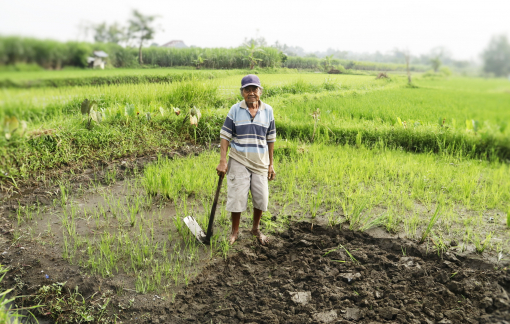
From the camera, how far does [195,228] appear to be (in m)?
2.92

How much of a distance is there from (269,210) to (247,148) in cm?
101

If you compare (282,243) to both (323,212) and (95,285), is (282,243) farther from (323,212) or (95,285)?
(95,285)

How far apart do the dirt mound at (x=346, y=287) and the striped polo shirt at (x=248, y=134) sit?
746 mm

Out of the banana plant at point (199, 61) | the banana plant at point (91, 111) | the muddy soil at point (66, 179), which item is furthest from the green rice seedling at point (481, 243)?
the banana plant at point (199, 61)

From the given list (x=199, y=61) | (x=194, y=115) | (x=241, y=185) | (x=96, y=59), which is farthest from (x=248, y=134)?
(x=199, y=61)

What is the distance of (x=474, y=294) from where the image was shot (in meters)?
2.18

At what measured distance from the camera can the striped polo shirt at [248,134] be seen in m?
2.67

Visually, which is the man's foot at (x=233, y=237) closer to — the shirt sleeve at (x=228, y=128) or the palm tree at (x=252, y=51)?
the shirt sleeve at (x=228, y=128)

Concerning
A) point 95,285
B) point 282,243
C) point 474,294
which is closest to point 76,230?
point 95,285

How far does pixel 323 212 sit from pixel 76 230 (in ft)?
7.62

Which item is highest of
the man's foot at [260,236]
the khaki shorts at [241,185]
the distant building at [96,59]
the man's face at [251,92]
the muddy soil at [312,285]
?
the distant building at [96,59]

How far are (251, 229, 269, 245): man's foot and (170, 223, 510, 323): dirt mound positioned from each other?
0.06m

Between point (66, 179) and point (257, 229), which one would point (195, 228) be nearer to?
point (257, 229)

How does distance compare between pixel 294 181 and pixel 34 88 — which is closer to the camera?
pixel 34 88
